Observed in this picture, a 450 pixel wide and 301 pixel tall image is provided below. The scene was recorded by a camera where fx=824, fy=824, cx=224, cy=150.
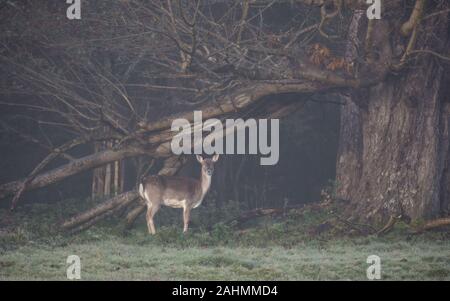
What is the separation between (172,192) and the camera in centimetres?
1783

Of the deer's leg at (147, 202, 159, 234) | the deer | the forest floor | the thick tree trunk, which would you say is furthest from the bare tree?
the forest floor

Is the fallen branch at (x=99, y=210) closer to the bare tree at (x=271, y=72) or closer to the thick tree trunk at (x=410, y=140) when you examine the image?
the bare tree at (x=271, y=72)

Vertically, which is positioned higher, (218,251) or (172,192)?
(172,192)

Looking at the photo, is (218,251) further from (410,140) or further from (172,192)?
(410,140)

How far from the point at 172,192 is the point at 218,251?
3958 mm

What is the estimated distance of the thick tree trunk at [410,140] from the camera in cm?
A: 1605

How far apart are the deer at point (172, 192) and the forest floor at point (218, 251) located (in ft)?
1.48

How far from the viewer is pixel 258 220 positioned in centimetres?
1905

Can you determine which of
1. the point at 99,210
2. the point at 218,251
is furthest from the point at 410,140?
the point at 99,210

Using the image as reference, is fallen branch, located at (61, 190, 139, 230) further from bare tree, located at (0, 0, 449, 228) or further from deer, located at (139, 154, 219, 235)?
deer, located at (139, 154, 219, 235)

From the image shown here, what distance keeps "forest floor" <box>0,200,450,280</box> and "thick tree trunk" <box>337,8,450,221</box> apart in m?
0.89

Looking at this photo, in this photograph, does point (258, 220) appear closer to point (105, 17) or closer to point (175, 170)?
point (175, 170)
